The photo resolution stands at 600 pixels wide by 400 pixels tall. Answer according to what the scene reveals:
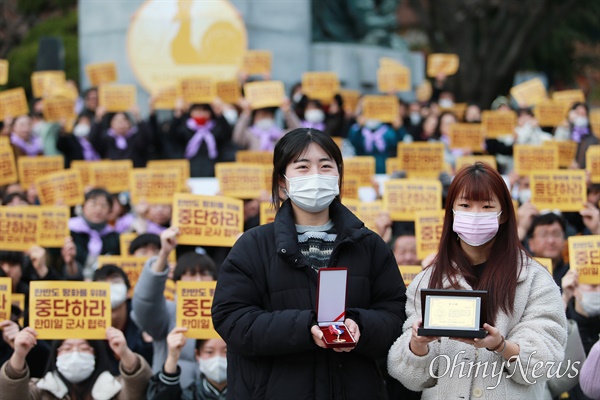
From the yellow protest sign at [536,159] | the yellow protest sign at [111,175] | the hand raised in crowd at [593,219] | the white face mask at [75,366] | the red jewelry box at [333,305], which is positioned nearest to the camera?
the red jewelry box at [333,305]

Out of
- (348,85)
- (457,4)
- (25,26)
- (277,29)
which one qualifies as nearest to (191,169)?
(277,29)

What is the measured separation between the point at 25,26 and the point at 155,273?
22.7 metres

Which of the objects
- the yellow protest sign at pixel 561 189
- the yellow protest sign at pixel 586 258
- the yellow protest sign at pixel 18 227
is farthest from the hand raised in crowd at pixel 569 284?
the yellow protest sign at pixel 18 227

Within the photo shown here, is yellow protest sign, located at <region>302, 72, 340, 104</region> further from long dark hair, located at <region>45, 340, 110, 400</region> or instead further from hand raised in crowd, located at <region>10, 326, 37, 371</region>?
hand raised in crowd, located at <region>10, 326, 37, 371</region>

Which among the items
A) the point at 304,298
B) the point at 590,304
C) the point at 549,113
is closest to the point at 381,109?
the point at 549,113

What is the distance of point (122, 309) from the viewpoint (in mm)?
6461

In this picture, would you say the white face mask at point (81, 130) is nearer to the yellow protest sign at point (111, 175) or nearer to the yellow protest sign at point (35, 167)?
the yellow protest sign at point (35, 167)

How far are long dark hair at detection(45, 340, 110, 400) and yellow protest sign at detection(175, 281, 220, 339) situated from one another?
0.40 metres

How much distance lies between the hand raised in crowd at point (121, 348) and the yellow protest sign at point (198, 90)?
620 cm

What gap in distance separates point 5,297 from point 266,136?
640 cm

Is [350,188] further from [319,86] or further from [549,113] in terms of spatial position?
[319,86]

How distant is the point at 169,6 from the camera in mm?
14844

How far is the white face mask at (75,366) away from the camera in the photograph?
5707mm

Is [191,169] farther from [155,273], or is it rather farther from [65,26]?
[65,26]
